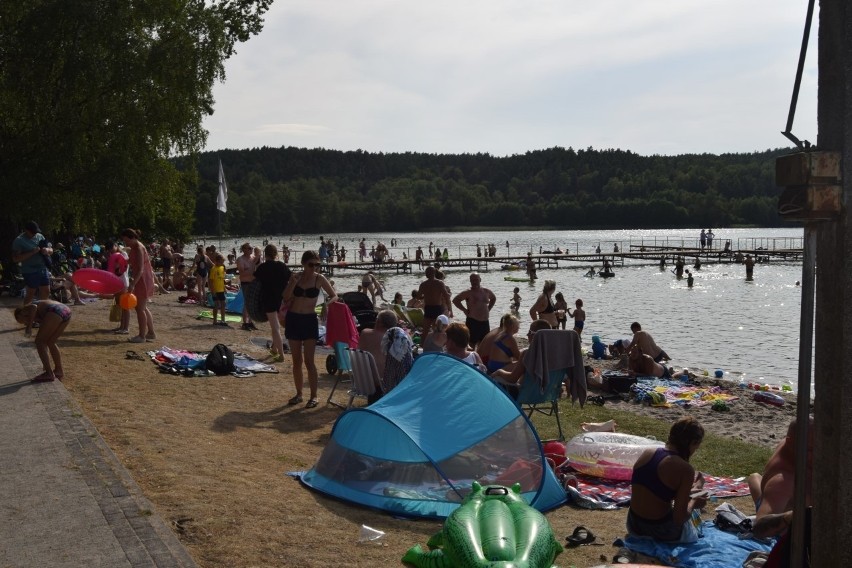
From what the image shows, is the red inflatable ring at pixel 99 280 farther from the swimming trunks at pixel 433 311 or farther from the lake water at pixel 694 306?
the lake water at pixel 694 306

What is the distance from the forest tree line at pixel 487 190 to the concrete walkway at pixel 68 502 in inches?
4224

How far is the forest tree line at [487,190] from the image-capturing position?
461 ft

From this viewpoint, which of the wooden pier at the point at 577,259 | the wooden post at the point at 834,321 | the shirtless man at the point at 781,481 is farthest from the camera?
the wooden pier at the point at 577,259

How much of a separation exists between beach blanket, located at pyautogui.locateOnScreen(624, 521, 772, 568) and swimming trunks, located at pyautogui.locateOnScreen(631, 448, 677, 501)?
1.01 feet

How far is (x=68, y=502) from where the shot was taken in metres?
5.26

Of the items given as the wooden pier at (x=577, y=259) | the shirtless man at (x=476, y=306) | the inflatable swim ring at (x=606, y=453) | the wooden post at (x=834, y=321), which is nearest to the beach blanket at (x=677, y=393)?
the shirtless man at (x=476, y=306)

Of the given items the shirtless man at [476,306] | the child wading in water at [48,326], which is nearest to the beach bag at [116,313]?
A: the child wading in water at [48,326]

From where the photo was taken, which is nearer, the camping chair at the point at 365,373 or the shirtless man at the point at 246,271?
the camping chair at the point at 365,373

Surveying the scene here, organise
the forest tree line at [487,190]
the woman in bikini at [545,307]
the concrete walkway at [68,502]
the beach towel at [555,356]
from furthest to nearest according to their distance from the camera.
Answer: the forest tree line at [487,190] < the woman in bikini at [545,307] < the beach towel at [555,356] < the concrete walkway at [68,502]

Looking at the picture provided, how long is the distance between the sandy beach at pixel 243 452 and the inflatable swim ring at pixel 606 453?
81cm

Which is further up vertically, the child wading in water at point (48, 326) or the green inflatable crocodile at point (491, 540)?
the child wading in water at point (48, 326)

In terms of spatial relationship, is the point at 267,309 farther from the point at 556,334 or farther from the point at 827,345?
the point at 827,345

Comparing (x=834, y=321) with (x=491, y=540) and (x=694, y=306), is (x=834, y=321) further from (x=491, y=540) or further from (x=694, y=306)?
(x=694, y=306)

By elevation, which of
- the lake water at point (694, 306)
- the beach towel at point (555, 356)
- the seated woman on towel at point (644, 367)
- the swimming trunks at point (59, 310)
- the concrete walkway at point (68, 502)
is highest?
the swimming trunks at point (59, 310)
